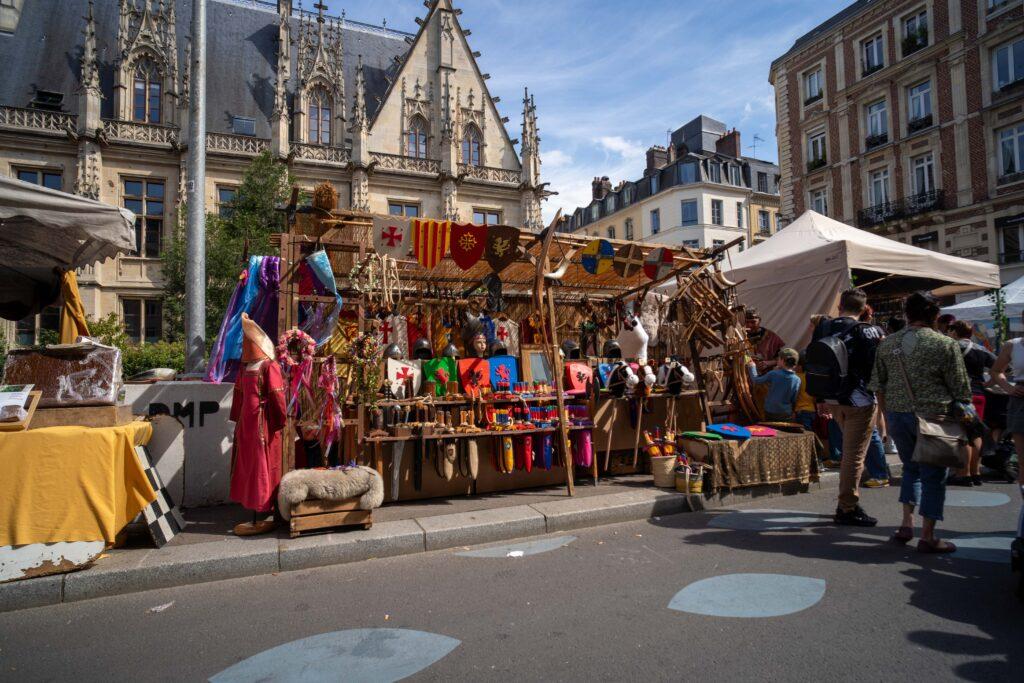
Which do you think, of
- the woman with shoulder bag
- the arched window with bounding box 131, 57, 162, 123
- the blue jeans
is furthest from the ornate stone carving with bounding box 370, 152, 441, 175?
the blue jeans

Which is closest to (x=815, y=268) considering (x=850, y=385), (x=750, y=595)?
(x=850, y=385)

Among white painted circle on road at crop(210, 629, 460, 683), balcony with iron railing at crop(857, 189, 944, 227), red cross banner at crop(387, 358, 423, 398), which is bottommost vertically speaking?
white painted circle on road at crop(210, 629, 460, 683)

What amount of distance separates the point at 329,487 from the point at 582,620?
2469 mm

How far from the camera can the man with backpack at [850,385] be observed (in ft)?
16.2

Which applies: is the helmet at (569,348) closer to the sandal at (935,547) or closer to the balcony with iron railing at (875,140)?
the sandal at (935,547)

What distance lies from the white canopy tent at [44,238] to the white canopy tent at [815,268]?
7956mm

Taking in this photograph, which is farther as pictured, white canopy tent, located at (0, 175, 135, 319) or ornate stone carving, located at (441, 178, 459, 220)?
ornate stone carving, located at (441, 178, 459, 220)

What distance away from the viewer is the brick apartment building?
2073 centimetres

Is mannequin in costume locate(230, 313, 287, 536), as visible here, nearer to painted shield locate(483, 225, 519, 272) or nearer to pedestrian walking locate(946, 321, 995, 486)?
painted shield locate(483, 225, 519, 272)

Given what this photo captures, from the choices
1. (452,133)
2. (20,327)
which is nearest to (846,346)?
(452,133)

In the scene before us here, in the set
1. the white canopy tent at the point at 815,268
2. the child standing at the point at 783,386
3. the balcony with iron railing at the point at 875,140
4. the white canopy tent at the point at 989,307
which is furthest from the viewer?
the balcony with iron railing at the point at 875,140

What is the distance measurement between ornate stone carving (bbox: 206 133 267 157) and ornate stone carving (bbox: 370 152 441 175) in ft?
14.9

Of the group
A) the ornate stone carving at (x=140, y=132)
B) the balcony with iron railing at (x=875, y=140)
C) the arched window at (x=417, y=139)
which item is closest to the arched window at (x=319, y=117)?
the arched window at (x=417, y=139)

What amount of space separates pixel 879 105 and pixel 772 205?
19976mm
